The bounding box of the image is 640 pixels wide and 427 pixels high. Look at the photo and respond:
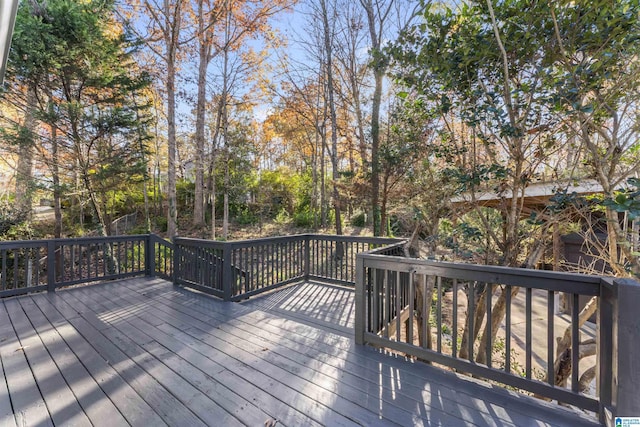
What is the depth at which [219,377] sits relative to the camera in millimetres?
2242

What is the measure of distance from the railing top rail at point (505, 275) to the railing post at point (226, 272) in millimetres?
2107

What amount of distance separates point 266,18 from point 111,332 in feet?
35.3

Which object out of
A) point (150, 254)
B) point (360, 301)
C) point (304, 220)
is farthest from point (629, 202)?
point (304, 220)

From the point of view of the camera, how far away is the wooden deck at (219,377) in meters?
1.81

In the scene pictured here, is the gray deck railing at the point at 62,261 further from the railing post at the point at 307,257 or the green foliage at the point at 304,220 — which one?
the green foliage at the point at 304,220

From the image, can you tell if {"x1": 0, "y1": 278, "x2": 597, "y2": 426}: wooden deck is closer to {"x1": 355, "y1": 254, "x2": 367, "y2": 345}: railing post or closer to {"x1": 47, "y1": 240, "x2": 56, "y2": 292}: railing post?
{"x1": 355, "y1": 254, "x2": 367, "y2": 345}: railing post

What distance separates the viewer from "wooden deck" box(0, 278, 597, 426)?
181 cm

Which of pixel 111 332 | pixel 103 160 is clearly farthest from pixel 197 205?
pixel 111 332

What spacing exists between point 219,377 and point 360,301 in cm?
135

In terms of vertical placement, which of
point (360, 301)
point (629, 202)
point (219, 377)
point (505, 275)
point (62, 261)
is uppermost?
point (629, 202)

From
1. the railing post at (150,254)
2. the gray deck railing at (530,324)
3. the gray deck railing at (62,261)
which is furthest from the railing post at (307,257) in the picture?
the railing post at (150,254)

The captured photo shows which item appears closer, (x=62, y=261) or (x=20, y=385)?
(x=20, y=385)

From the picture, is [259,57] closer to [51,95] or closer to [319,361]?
[51,95]

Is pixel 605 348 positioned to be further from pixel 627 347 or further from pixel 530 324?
pixel 530 324
